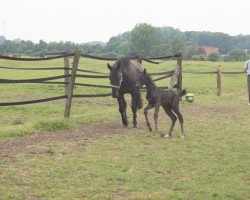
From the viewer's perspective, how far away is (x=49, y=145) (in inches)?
319

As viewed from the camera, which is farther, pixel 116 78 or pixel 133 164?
pixel 116 78

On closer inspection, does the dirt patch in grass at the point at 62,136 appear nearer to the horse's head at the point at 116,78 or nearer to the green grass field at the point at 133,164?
the green grass field at the point at 133,164

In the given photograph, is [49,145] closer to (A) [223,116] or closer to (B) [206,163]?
(B) [206,163]

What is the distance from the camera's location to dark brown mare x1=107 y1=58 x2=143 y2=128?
9.87m

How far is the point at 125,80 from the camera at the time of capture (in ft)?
33.4

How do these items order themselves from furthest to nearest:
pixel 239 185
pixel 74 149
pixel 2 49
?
pixel 2 49
pixel 74 149
pixel 239 185

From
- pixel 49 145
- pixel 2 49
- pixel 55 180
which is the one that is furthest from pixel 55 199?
pixel 2 49

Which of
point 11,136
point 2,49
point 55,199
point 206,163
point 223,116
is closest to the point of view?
point 55,199

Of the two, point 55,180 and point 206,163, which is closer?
point 55,180

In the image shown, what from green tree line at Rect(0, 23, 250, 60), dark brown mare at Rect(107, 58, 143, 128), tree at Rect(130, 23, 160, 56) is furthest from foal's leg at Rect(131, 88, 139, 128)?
tree at Rect(130, 23, 160, 56)

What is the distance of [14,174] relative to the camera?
6.07 meters

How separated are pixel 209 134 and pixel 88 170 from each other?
411cm

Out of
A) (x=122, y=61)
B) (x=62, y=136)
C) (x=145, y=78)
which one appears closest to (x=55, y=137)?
(x=62, y=136)

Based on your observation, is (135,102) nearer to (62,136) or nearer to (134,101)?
(134,101)
